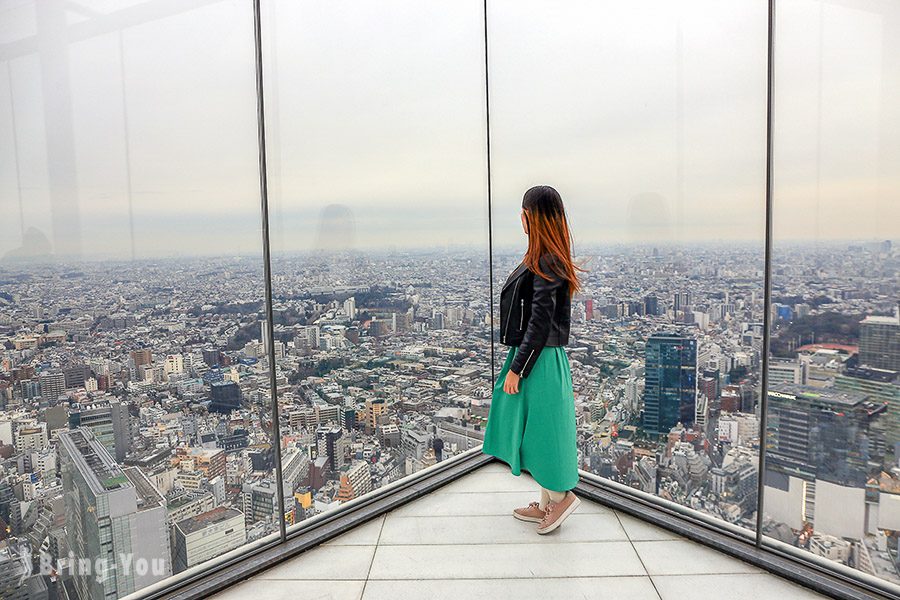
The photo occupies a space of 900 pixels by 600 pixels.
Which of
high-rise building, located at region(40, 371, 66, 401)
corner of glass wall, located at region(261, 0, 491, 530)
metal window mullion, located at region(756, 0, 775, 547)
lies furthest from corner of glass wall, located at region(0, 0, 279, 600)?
metal window mullion, located at region(756, 0, 775, 547)

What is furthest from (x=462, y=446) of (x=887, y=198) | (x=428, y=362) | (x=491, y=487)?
(x=887, y=198)

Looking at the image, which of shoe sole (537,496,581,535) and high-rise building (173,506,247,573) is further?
shoe sole (537,496,581,535)

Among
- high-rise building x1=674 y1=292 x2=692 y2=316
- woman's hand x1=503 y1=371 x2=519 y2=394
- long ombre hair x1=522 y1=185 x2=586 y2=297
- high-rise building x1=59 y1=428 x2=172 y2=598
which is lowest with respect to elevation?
high-rise building x1=59 y1=428 x2=172 y2=598

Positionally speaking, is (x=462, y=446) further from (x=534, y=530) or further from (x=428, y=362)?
(x=534, y=530)

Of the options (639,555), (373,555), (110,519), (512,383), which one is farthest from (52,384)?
(639,555)

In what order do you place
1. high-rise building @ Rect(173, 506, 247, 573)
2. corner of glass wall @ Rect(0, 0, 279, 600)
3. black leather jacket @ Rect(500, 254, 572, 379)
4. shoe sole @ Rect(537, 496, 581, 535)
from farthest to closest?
shoe sole @ Rect(537, 496, 581, 535)
black leather jacket @ Rect(500, 254, 572, 379)
high-rise building @ Rect(173, 506, 247, 573)
corner of glass wall @ Rect(0, 0, 279, 600)

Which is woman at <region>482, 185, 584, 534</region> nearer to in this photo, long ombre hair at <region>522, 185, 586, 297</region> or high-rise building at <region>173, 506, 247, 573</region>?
long ombre hair at <region>522, 185, 586, 297</region>
